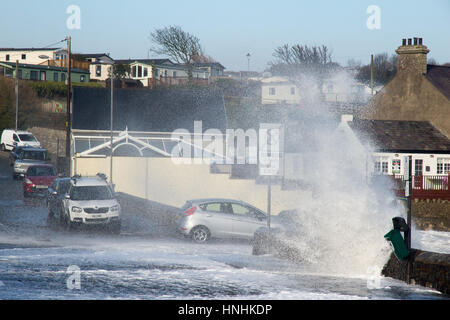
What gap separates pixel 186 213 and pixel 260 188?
12349 millimetres

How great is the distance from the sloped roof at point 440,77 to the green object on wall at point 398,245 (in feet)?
110

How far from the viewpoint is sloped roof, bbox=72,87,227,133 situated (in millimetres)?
49625

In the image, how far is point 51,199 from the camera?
84.1 ft

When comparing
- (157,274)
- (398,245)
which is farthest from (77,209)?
(398,245)

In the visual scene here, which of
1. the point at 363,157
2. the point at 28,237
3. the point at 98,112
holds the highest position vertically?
the point at 98,112

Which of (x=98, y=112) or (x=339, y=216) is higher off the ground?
(x=98, y=112)

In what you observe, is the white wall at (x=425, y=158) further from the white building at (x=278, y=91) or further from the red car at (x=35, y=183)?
the white building at (x=278, y=91)

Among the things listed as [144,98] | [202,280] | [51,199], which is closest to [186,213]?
[51,199]

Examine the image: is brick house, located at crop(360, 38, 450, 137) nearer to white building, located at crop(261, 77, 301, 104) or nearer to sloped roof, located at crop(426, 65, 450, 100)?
sloped roof, located at crop(426, 65, 450, 100)

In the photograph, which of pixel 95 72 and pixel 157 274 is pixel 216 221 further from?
pixel 95 72

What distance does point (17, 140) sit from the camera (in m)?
54.8

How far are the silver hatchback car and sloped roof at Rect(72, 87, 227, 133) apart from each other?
1098 inches

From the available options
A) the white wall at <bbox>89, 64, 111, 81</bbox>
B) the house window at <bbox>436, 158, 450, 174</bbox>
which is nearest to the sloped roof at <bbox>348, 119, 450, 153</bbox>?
the house window at <bbox>436, 158, 450, 174</bbox>
